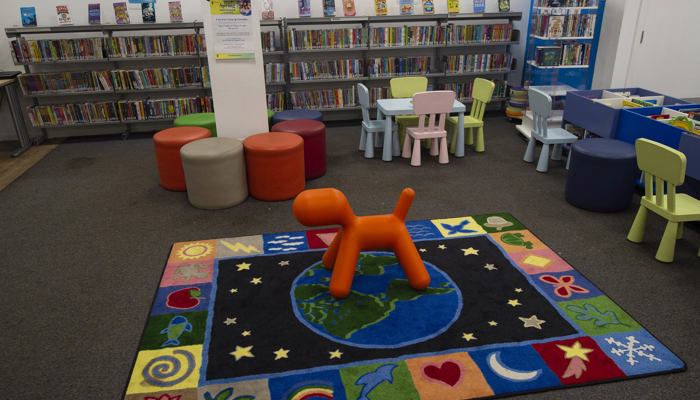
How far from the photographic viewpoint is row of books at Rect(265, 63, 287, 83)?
6.53 m

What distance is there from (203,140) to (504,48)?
4.85 m

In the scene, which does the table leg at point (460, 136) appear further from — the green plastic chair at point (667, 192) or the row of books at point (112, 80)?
the row of books at point (112, 80)

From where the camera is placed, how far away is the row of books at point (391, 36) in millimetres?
6469

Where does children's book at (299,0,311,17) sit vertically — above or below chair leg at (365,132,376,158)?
above

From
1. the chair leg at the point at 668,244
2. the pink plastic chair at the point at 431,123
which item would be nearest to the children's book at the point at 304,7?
the pink plastic chair at the point at 431,123

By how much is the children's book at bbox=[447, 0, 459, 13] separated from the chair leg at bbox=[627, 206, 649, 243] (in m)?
4.18

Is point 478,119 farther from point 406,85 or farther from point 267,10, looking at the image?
point 267,10

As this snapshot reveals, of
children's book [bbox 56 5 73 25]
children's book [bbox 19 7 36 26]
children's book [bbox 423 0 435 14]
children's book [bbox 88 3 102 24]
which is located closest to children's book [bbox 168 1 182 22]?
children's book [bbox 88 3 102 24]

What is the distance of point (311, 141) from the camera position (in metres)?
4.87

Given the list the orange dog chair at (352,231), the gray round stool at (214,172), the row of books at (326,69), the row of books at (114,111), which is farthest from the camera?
the row of books at (326,69)

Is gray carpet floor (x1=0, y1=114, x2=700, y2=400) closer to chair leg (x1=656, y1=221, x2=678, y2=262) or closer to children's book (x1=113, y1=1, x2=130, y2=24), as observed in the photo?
chair leg (x1=656, y1=221, x2=678, y2=262)

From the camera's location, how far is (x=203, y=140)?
4527 millimetres

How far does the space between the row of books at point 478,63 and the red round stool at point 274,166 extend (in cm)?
328

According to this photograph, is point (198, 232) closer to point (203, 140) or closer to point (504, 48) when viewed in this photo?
point (203, 140)
